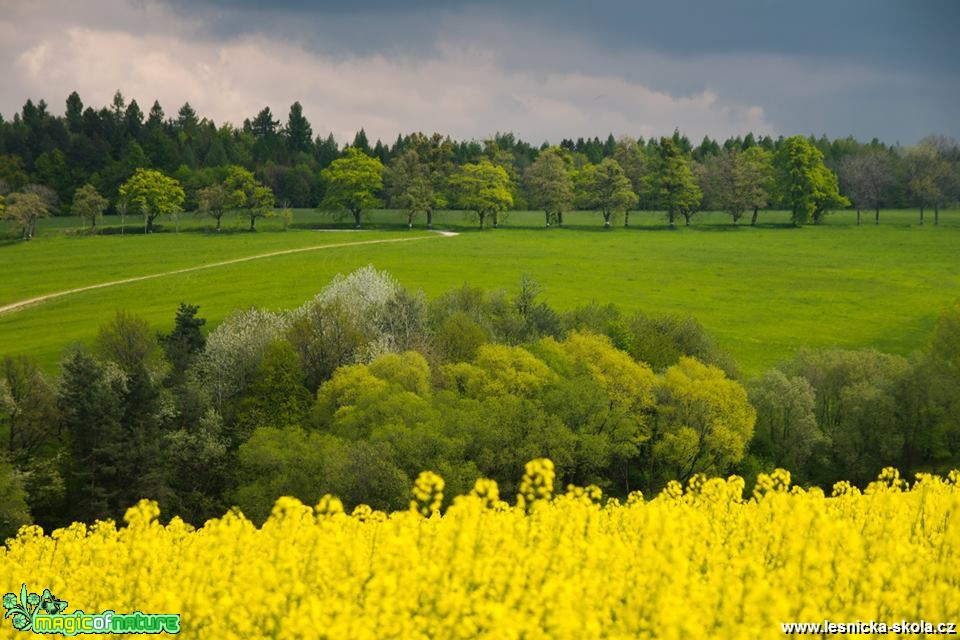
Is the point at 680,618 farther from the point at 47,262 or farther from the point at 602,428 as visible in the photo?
the point at 47,262

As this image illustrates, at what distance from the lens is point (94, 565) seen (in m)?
15.0

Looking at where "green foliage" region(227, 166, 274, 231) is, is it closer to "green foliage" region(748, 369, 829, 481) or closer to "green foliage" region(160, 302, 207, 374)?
"green foliage" region(160, 302, 207, 374)

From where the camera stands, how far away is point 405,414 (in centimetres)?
4072

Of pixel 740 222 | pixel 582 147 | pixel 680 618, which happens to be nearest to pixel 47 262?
pixel 680 618

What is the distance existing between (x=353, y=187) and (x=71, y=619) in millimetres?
116706

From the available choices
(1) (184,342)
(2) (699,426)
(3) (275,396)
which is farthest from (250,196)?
(2) (699,426)

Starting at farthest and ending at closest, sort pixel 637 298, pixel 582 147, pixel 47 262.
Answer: pixel 582 147 → pixel 47 262 → pixel 637 298

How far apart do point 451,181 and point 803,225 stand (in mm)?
55909

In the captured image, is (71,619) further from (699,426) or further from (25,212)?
(25,212)

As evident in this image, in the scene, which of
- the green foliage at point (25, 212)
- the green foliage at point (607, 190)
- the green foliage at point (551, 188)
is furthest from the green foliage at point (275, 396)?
the green foliage at point (607, 190)

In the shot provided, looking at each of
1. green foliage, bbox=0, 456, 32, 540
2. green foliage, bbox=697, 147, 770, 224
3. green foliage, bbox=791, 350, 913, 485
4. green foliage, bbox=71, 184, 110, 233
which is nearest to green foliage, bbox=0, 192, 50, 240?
green foliage, bbox=71, 184, 110, 233

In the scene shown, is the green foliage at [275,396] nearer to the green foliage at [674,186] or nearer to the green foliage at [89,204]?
the green foliage at [89,204]

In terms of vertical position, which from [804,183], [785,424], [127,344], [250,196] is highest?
[804,183]

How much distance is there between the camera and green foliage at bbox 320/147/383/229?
124 metres
